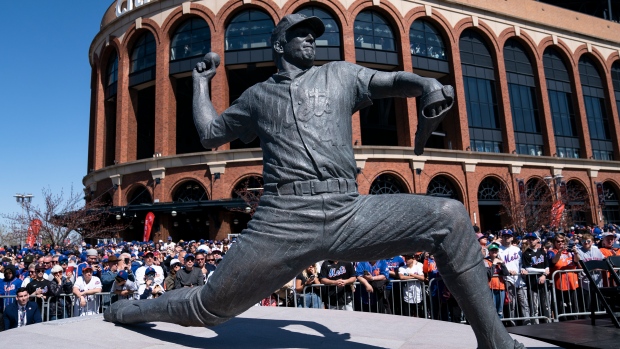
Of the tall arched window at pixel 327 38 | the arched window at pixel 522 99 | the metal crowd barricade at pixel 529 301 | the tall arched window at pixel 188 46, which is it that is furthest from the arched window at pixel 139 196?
the metal crowd barricade at pixel 529 301

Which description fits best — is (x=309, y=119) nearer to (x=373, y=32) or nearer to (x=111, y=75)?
(x=373, y=32)

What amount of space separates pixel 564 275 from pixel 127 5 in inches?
1258

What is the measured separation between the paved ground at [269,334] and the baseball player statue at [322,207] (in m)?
0.69

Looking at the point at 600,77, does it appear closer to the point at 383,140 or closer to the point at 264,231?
the point at 383,140

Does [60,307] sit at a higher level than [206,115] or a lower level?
lower

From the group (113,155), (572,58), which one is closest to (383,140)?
(572,58)

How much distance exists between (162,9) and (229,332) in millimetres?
29940

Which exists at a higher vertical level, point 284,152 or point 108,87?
point 108,87

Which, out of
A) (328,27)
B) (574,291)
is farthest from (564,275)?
(328,27)

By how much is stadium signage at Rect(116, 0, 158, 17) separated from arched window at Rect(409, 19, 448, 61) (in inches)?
676

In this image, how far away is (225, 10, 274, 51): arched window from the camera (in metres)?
28.7

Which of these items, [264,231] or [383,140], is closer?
[264,231]

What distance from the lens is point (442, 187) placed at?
3003 cm

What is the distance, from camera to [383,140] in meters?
37.8
